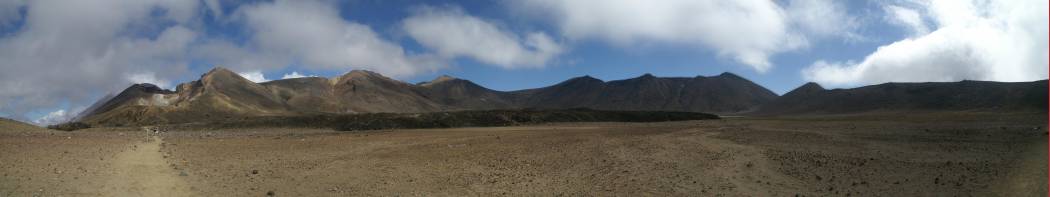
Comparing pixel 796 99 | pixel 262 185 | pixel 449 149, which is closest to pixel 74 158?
pixel 262 185

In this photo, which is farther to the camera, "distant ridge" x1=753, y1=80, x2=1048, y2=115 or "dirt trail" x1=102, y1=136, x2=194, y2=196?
"distant ridge" x1=753, y1=80, x2=1048, y2=115

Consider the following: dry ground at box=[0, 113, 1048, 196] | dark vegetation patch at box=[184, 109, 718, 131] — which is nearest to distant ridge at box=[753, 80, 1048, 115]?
dark vegetation patch at box=[184, 109, 718, 131]

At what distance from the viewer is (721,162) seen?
1884 centimetres

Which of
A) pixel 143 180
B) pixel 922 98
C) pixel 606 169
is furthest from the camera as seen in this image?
pixel 922 98

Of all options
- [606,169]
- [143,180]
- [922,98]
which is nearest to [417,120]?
[143,180]

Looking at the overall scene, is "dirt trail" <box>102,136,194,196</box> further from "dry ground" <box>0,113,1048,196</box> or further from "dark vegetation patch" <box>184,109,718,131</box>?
"dark vegetation patch" <box>184,109,718,131</box>

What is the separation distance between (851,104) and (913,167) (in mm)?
129917

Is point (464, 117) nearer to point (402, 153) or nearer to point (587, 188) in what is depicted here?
point (402, 153)

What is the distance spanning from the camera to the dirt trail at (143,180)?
48.3ft

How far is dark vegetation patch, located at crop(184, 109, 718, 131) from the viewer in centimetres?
6756

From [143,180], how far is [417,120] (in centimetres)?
5447

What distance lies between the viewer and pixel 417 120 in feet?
233

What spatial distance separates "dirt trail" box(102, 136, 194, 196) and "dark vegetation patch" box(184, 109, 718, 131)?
44.2 meters

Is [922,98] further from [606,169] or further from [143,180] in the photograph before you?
[143,180]
